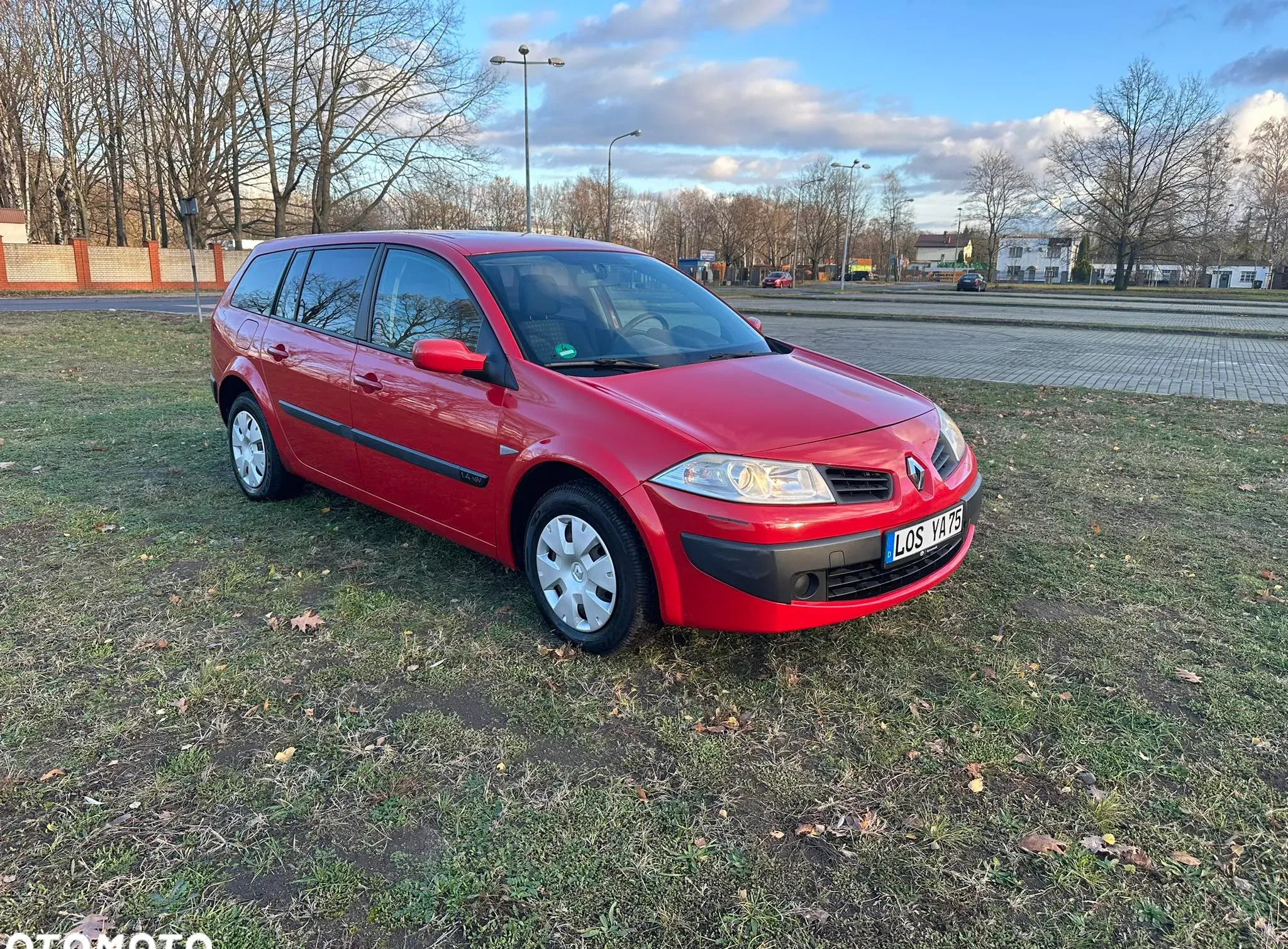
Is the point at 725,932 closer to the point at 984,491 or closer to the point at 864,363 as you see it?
the point at 984,491

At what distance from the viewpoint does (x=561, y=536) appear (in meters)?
3.36

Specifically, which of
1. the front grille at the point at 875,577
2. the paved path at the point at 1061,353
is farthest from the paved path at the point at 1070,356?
the front grille at the point at 875,577

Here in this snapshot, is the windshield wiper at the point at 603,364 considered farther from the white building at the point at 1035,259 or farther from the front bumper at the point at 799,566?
the white building at the point at 1035,259

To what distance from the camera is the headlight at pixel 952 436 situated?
3.68m

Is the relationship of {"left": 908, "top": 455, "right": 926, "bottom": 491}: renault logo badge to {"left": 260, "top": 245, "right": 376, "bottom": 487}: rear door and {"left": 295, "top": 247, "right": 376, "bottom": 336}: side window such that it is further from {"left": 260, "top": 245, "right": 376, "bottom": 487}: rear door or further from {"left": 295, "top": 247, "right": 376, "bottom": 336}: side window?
{"left": 295, "top": 247, "right": 376, "bottom": 336}: side window

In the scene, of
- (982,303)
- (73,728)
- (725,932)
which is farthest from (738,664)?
(982,303)

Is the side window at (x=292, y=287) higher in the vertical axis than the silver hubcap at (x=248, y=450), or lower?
higher

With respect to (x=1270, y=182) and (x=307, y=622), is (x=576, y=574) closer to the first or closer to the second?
(x=307, y=622)

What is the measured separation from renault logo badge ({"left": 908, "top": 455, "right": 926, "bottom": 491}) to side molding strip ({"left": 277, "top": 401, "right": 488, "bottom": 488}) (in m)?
1.81

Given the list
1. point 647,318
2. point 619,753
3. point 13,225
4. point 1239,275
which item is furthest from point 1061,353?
point 1239,275

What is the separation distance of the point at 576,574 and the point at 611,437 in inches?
24.7

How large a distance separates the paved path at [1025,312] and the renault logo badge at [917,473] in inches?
803

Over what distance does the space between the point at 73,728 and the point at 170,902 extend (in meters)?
1.09

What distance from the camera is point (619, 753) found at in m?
2.78
